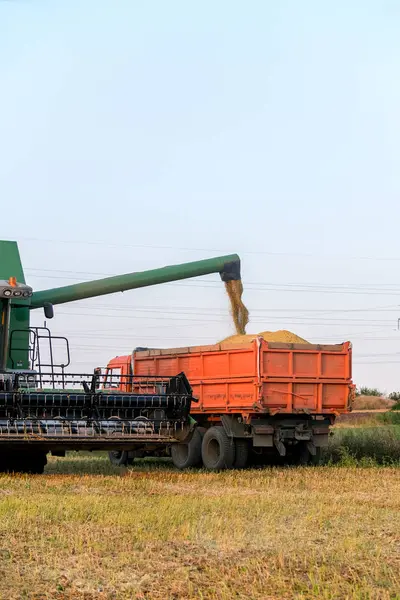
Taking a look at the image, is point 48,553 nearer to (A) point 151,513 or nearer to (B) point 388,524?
(A) point 151,513

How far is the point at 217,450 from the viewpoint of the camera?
54.7 ft

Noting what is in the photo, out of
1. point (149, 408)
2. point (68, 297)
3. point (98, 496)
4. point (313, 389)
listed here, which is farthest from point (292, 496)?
point (68, 297)

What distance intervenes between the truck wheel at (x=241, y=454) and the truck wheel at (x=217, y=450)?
0.08 meters

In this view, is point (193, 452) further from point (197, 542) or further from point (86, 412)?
point (197, 542)

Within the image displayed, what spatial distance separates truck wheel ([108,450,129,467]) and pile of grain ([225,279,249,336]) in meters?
3.57

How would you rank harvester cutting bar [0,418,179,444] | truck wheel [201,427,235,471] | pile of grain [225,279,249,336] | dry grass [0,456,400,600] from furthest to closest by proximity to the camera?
1. pile of grain [225,279,249,336]
2. truck wheel [201,427,235,471]
3. harvester cutting bar [0,418,179,444]
4. dry grass [0,456,400,600]

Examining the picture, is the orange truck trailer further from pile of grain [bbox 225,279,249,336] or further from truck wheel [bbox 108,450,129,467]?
pile of grain [bbox 225,279,249,336]

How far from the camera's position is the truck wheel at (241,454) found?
639 inches

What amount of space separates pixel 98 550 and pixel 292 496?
4366 mm

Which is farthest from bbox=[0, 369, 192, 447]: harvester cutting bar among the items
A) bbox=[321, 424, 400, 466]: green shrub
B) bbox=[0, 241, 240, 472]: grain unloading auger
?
bbox=[321, 424, 400, 466]: green shrub

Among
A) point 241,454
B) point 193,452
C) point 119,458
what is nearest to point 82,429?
point 241,454

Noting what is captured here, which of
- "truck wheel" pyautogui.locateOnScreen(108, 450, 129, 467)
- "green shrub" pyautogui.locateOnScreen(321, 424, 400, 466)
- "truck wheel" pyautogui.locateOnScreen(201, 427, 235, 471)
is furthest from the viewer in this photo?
"truck wheel" pyautogui.locateOnScreen(108, 450, 129, 467)

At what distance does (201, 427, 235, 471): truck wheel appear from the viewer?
16.2 meters

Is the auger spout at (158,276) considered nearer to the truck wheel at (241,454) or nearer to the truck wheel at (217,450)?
the truck wheel at (217,450)
